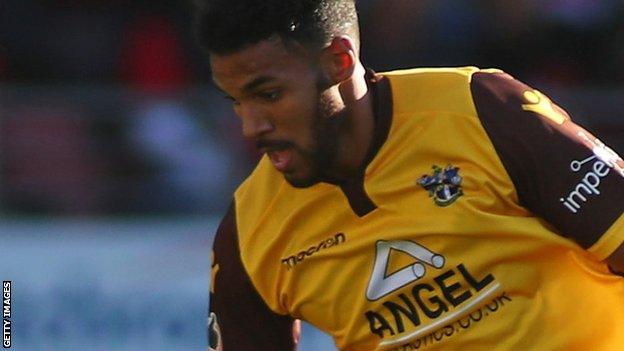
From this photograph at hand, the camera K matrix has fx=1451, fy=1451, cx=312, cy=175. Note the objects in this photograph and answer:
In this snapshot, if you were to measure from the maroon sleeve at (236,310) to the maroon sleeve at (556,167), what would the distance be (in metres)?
0.75

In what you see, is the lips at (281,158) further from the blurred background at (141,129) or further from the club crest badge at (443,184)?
the blurred background at (141,129)

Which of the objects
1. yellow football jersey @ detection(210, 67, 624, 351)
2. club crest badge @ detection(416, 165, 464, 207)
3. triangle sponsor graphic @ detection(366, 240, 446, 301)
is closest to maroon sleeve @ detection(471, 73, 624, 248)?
yellow football jersey @ detection(210, 67, 624, 351)

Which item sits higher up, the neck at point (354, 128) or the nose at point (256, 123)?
the nose at point (256, 123)

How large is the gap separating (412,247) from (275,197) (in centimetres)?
40

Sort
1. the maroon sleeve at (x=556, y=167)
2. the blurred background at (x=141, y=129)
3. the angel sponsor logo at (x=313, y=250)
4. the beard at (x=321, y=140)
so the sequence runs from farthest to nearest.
→ the blurred background at (x=141, y=129) → the angel sponsor logo at (x=313, y=250) → the beard at (x=321, y=140) → the maroon sleeve at (x=556, y=167)

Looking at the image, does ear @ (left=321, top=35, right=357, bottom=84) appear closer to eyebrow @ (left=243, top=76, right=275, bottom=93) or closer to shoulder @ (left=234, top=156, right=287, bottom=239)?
eyebrow @ (left=243, top=76, right=275, bottom=93)

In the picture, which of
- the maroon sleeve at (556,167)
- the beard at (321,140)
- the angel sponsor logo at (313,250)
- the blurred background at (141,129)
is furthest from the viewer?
the blurred background at (141,129)

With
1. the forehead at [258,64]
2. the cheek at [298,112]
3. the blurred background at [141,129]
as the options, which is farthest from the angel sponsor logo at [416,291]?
the blurred background at [141,129]

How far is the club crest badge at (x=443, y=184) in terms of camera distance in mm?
3488

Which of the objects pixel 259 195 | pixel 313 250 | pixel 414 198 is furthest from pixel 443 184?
pixel 259 195

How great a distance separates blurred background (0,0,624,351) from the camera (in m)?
7.21

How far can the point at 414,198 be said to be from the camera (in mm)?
3557

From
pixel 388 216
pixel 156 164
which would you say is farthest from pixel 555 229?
pixel 156 164

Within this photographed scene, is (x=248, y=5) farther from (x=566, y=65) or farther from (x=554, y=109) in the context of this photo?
(x=566, y=65)
